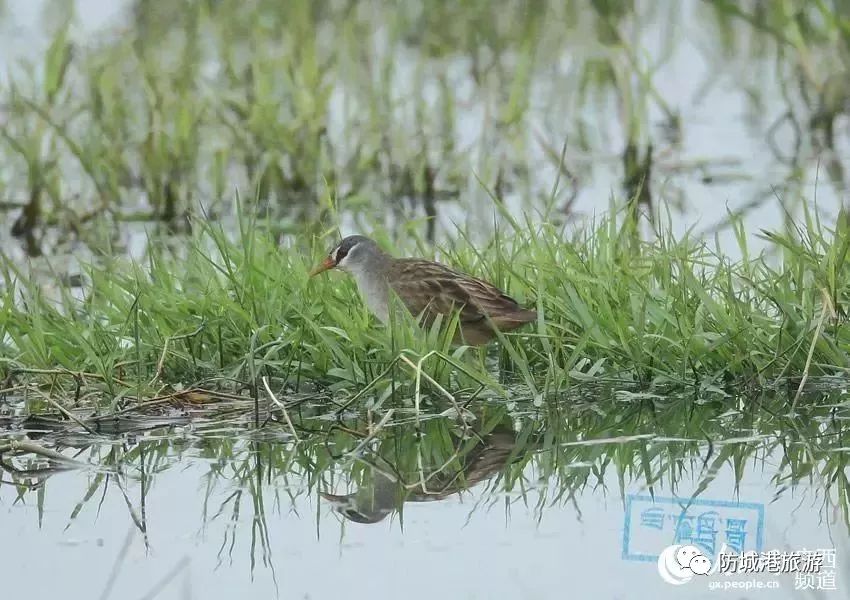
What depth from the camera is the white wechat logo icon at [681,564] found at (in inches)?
188

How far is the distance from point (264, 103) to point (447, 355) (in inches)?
188

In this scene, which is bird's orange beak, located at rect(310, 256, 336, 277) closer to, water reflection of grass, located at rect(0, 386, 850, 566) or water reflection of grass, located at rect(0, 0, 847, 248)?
water reflection of grass, located at rect(0, 386, 850, 566)

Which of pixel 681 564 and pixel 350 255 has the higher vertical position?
pixel 350 255

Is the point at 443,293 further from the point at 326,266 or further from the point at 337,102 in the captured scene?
the point at 337,102

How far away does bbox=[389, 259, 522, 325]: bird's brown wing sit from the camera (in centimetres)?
677

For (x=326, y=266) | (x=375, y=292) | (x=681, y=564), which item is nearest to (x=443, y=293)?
(x=375, y=292)

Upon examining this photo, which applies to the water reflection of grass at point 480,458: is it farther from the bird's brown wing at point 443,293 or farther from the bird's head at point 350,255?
the bird's head at point 350,255

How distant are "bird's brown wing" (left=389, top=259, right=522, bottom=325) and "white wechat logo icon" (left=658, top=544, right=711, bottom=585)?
6.20 feet

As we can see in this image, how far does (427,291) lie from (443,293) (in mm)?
87

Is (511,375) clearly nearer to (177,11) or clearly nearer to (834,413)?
(834,413)

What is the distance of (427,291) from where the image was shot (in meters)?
6.98

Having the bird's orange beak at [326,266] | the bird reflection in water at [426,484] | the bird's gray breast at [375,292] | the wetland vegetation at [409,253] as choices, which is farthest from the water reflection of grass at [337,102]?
the bird reflection in water at [426,484]

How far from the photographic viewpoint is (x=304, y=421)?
249 inches

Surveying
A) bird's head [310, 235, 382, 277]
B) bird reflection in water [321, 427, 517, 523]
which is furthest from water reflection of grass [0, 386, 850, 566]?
bird's head [310, 235, 382, 277]
